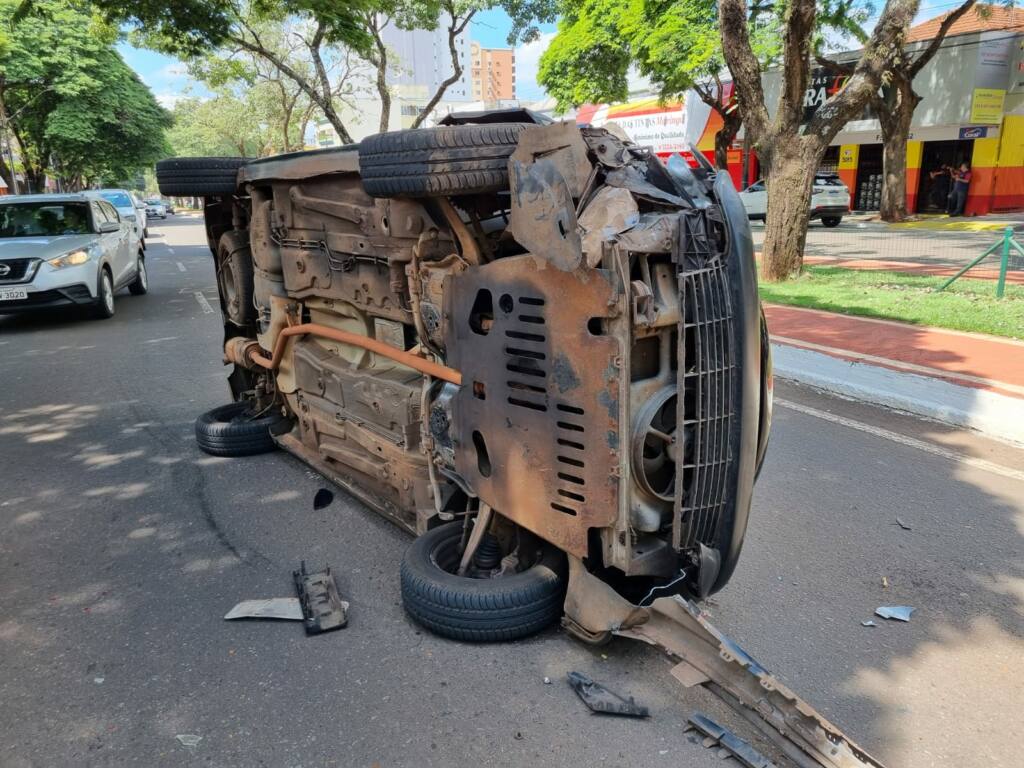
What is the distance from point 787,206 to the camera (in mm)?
11422

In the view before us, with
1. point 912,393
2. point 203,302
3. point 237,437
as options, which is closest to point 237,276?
point 237,437

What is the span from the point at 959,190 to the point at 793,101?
56.4 feet

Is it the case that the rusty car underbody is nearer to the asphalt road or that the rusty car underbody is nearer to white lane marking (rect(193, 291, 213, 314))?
the asphalt road

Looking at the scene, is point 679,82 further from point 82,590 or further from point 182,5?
point 82,590

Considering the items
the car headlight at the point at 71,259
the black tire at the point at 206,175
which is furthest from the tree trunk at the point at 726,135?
the black tire at the point at 206,175

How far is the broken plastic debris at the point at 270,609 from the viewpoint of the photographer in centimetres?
321

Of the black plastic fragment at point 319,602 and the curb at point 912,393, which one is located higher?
the curb at point 912,393

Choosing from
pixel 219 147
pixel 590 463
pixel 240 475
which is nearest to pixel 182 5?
pixel 240 475

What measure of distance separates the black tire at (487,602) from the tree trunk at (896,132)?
74.1 ft

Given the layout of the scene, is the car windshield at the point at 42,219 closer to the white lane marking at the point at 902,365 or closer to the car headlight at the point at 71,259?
the car headlight at the point at 71,259

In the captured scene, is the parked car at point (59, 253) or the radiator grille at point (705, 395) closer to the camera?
the radiator grille at point (705, 395)

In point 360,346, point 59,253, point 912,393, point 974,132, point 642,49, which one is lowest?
point 912,393

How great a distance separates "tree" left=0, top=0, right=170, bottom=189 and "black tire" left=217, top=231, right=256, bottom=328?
1968 cm

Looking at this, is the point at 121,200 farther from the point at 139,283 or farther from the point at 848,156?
the point at 848,156
